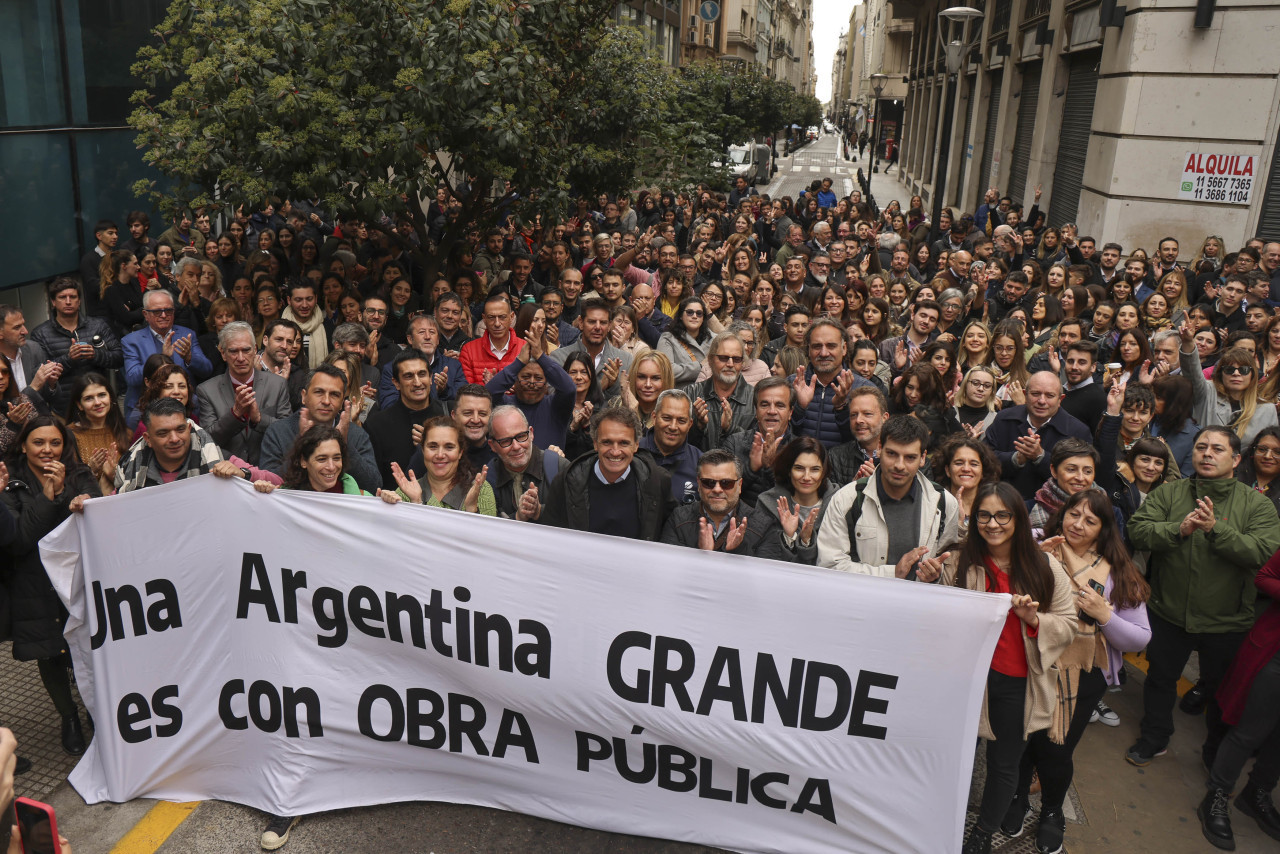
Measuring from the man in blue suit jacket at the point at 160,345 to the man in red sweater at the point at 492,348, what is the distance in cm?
190

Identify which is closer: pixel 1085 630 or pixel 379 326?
pixel 1085 630

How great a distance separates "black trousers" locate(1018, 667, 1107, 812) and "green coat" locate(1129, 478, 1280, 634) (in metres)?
1.03

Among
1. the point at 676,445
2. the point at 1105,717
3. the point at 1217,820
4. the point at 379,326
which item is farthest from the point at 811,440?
the point at 379,326

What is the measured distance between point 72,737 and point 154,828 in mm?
913

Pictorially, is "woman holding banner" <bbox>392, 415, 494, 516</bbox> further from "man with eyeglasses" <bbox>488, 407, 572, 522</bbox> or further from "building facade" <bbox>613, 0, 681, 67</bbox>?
"building facade" <bbox>613, 0, 681, 67</bbox>

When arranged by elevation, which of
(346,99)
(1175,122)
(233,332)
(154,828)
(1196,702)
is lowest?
(154,828)

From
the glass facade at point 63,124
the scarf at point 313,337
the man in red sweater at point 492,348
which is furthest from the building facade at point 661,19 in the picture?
the man in red sweater at point 492,348

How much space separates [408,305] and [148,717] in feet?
19.4

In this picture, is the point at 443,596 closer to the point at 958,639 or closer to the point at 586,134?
the point at 958,639

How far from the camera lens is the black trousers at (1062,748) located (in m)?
4.34

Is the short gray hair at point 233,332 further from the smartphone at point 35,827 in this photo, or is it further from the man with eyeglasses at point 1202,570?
the man with eyeglasses at point 1202,570

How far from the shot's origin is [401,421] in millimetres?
6016

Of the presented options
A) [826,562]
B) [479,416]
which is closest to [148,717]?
[479,416]

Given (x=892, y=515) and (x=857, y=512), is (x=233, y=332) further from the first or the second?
(x=892, y=515)
